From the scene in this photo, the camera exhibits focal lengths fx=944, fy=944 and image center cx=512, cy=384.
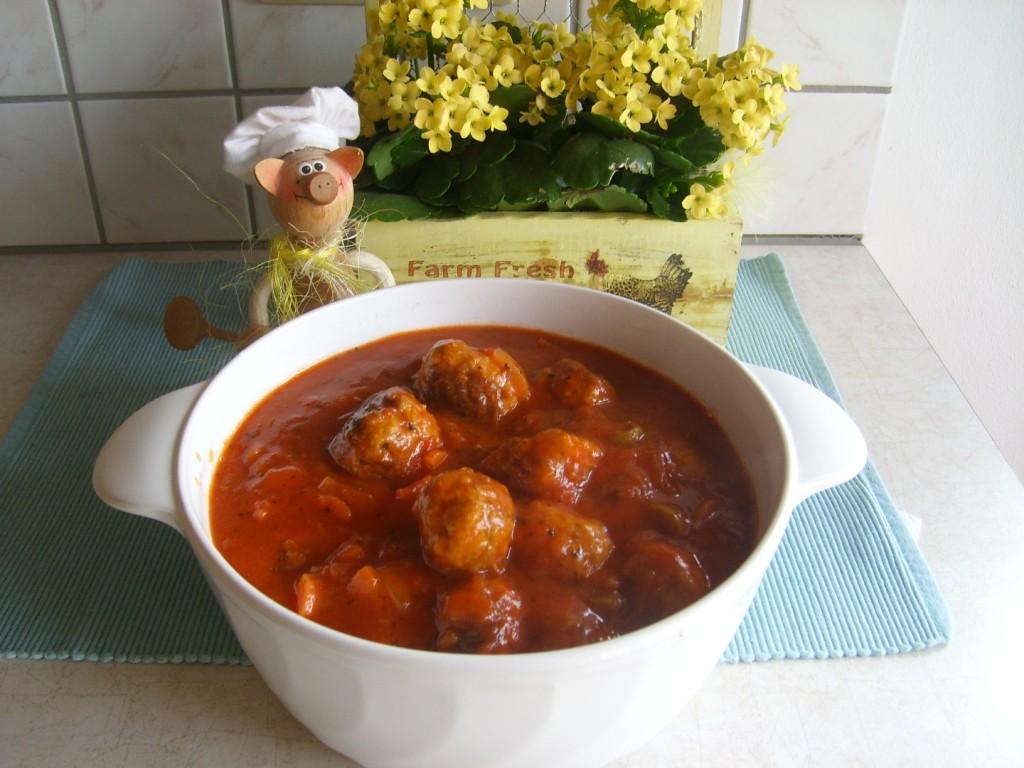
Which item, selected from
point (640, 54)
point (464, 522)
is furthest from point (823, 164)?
point (464, 522)

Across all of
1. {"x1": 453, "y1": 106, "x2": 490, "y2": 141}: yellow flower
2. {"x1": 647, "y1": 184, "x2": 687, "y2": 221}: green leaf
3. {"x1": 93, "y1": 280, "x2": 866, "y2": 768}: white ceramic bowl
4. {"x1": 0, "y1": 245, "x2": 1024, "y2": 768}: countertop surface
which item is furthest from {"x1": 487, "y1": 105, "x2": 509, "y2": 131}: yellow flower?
{"x1": 0, "y1": 245, "x2": 1024, "y2": 768}: countertop surface

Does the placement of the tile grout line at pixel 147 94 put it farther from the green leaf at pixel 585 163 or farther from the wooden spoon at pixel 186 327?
the green leaf at pixel 585 163

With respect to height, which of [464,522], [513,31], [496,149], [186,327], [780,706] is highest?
[513,31]

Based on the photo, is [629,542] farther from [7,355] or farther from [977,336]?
[977,336]

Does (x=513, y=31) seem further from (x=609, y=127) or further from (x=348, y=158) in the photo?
(x=348, y=158)

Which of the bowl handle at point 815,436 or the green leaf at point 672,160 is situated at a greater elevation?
the green leaf at point 672,160

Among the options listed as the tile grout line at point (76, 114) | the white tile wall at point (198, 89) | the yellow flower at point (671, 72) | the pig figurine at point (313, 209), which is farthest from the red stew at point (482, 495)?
the tile grout line at point (76, 114)

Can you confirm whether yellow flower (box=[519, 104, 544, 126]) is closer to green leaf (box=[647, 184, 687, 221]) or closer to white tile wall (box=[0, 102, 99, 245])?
green leaf (box=[647, 184, 687, 221])
